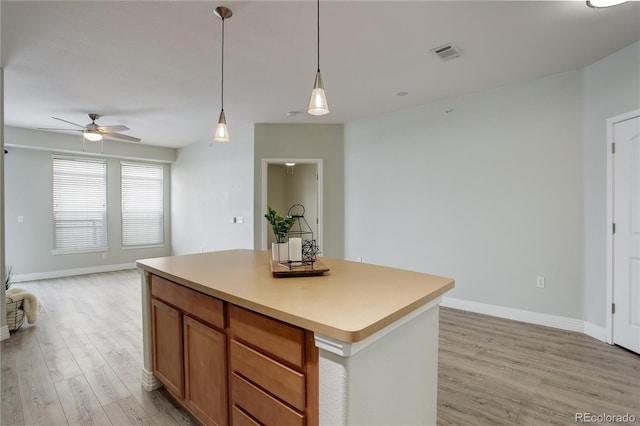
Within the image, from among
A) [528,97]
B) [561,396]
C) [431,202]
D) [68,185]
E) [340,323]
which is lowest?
[561,396]

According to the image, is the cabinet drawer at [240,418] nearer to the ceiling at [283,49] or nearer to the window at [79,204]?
the ceiling at [283,49]

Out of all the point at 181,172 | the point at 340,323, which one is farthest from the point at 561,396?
the point at 181,172

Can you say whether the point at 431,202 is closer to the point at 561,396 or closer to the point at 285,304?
the point at 561,396

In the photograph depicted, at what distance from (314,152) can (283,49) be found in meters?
2.45

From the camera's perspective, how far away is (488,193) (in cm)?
374

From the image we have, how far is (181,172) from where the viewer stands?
7242 mm

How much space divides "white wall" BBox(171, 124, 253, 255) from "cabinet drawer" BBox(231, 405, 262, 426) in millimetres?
3816

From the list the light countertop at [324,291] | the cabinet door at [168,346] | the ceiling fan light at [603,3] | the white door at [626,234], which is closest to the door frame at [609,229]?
the white door at [626,234]

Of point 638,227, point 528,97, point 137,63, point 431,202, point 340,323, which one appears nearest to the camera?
point 340,323

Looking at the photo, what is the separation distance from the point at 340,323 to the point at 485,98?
377cm

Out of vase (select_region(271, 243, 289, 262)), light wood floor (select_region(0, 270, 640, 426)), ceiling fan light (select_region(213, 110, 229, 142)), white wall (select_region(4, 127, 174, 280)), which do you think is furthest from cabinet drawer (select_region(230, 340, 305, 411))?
white wall (select_region(4, 127, 174, 280))

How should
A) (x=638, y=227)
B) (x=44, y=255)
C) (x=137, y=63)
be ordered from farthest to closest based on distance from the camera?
(x=44, y=255)
(x=137, y=63)
(x=638, y=227)

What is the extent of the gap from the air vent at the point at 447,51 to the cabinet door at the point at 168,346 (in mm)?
2954

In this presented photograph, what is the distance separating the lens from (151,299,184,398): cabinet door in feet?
6.29
